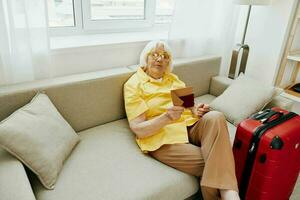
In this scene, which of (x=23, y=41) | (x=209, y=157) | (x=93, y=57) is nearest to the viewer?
(x=209, y=157)

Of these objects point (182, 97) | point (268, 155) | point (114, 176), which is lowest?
point (114, 176)

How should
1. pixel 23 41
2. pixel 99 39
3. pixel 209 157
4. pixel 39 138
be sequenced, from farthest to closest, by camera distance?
pixel 99 39 → pixel 23 41 → pixel 209 157 → pixel 39 138

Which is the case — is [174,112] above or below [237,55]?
below

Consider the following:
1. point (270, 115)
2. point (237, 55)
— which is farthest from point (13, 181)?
point (237, 55)

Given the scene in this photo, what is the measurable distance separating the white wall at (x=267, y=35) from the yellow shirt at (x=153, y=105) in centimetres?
125

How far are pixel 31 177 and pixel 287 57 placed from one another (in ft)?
7.59

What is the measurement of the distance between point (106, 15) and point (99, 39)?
346 mm

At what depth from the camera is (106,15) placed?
7.47 ft

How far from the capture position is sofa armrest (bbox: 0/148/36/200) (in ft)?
3.20

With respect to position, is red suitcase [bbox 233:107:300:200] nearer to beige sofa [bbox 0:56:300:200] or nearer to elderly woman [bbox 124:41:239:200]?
elderly woman [bbox 124:41:239:200]

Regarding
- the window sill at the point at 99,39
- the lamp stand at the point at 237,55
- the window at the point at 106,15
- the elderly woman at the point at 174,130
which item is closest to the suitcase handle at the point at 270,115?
the elderly woman at the point at 174,130

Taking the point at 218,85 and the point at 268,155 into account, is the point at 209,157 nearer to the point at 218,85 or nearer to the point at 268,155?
the point at 268,155

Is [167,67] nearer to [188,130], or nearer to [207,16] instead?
[188,130]

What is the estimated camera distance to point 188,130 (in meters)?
1.69
